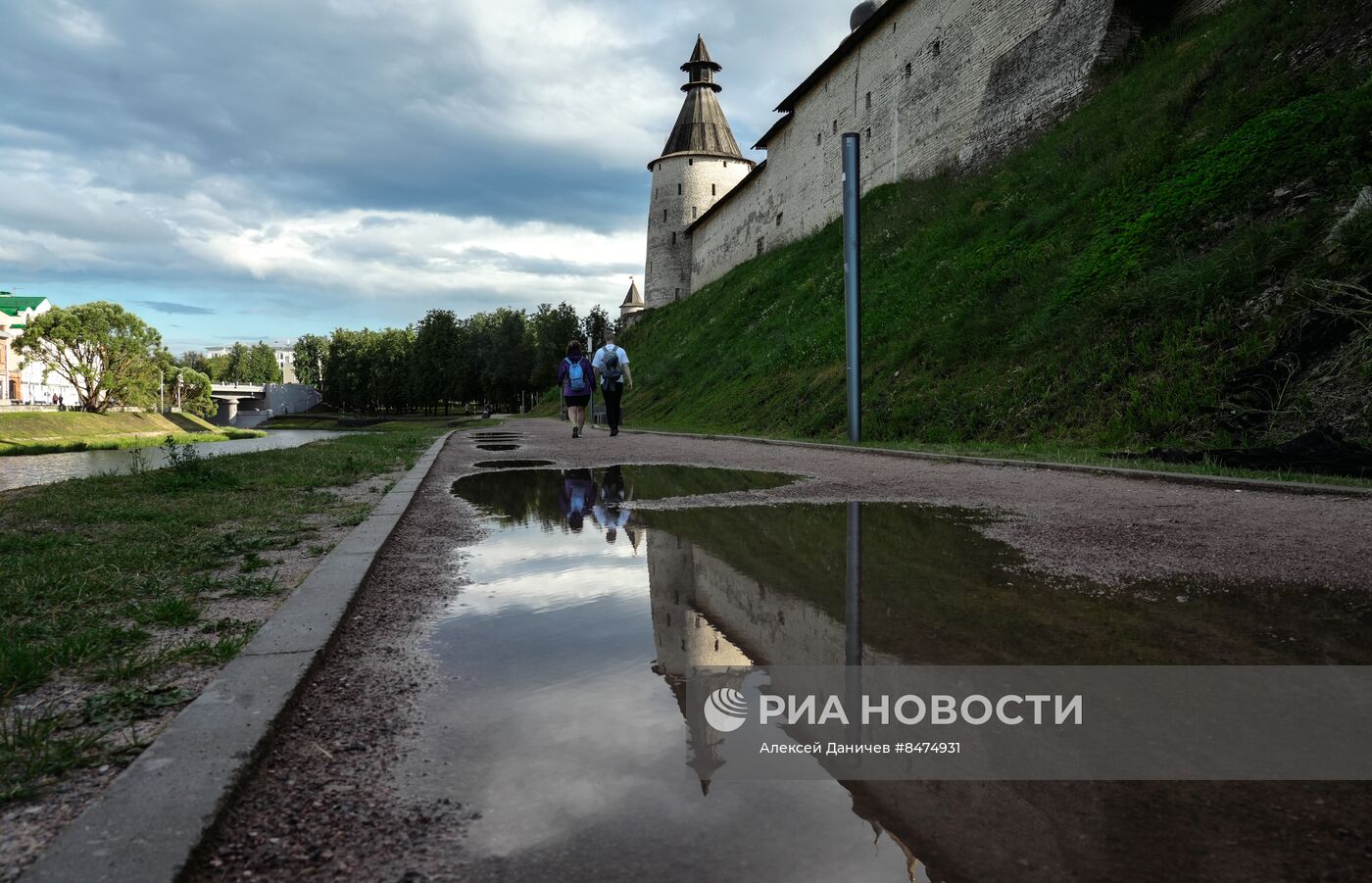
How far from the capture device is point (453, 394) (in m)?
87.6

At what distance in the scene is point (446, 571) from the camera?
3.98 meters

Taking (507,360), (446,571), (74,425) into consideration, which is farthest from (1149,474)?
(507,360)

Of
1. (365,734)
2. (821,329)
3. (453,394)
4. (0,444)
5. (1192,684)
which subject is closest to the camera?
(365,734)

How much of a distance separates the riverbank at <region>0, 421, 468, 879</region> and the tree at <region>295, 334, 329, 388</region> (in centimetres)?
14247

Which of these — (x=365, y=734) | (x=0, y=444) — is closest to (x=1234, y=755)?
(x=365, y=734)

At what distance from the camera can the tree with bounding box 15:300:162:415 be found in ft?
191

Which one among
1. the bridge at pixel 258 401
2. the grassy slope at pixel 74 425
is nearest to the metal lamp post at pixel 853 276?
the grassy slope at pixel 74 425

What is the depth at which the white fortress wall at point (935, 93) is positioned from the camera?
21.0 meters

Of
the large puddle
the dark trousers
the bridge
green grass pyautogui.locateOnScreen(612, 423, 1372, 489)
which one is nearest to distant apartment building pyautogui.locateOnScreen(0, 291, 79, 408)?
the bridge

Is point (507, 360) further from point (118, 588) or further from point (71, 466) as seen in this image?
point (118, 588)

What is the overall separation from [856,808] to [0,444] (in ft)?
131

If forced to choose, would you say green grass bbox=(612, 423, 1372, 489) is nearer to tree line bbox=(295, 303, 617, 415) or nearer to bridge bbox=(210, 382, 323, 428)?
tree line bbox=(295, 303, 617, 415)

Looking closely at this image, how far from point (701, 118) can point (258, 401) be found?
88.7 m

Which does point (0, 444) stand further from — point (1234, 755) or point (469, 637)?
point (1234, 755)
